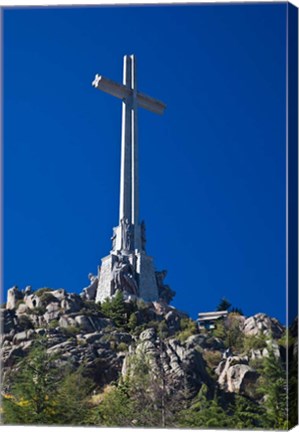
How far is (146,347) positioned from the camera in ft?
52.3

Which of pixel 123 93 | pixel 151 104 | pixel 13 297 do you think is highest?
pixel 123 93

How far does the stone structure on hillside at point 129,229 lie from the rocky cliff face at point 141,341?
0.54 metres

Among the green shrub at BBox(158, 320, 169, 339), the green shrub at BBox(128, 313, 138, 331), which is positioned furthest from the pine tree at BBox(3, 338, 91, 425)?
the green shrub at BBox(158, 320, 169, 339)

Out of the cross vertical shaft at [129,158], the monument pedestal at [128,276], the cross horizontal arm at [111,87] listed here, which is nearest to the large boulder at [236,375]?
the monument pedestal at [128,276]

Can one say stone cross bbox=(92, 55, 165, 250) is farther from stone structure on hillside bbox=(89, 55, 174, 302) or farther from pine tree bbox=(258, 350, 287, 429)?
pine tree bbox=(258, 350, 287, 429)

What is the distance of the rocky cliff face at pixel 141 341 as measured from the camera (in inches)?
607

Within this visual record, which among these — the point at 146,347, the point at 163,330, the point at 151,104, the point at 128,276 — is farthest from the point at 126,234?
the point at 146,347

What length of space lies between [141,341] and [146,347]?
211 mm

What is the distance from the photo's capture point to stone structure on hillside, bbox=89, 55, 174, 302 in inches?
704

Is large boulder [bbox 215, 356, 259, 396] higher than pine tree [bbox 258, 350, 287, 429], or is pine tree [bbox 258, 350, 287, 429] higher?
large boulder [bbox 215, 356, 259, 396]

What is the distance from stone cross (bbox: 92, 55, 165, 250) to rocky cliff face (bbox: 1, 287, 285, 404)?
1.89 meters

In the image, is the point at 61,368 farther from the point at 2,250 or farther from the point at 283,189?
the point at 283,189

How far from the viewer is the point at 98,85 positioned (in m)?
17.9

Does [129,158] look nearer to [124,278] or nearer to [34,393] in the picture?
[124,278]
